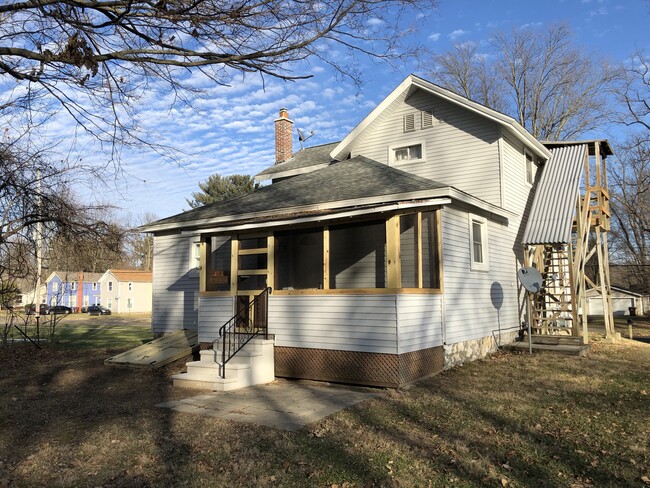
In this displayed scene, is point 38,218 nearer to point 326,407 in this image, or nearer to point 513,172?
point 326,407

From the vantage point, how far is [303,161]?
17.5 metres

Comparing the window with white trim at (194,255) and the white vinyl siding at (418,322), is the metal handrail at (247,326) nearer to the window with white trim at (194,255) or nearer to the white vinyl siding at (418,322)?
the white vinyl siding at (418,322)

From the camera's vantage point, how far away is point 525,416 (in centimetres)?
687

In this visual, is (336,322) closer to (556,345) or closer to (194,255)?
(556,345)

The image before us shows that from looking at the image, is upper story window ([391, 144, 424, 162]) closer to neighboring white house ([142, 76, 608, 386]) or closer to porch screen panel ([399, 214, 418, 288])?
neighboring white house ([142, 76, 608, 386])

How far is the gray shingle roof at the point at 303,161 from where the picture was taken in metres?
16.8

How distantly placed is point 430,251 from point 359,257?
1.92 metres

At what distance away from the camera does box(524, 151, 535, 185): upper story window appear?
15.0 m

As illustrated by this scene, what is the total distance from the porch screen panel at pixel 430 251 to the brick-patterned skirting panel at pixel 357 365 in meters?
1.49

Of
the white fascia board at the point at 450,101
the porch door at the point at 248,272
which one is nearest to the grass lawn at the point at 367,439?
the porch door at the point at 248,272

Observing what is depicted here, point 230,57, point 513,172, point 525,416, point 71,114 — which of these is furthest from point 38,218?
point 513,172

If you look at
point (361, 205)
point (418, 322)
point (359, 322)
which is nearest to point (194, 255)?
point (361, 205)

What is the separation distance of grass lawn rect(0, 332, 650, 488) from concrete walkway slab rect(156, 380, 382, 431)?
0.32 meters

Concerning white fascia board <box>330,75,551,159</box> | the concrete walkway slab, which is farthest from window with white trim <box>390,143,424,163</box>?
the concrete walkway slab
